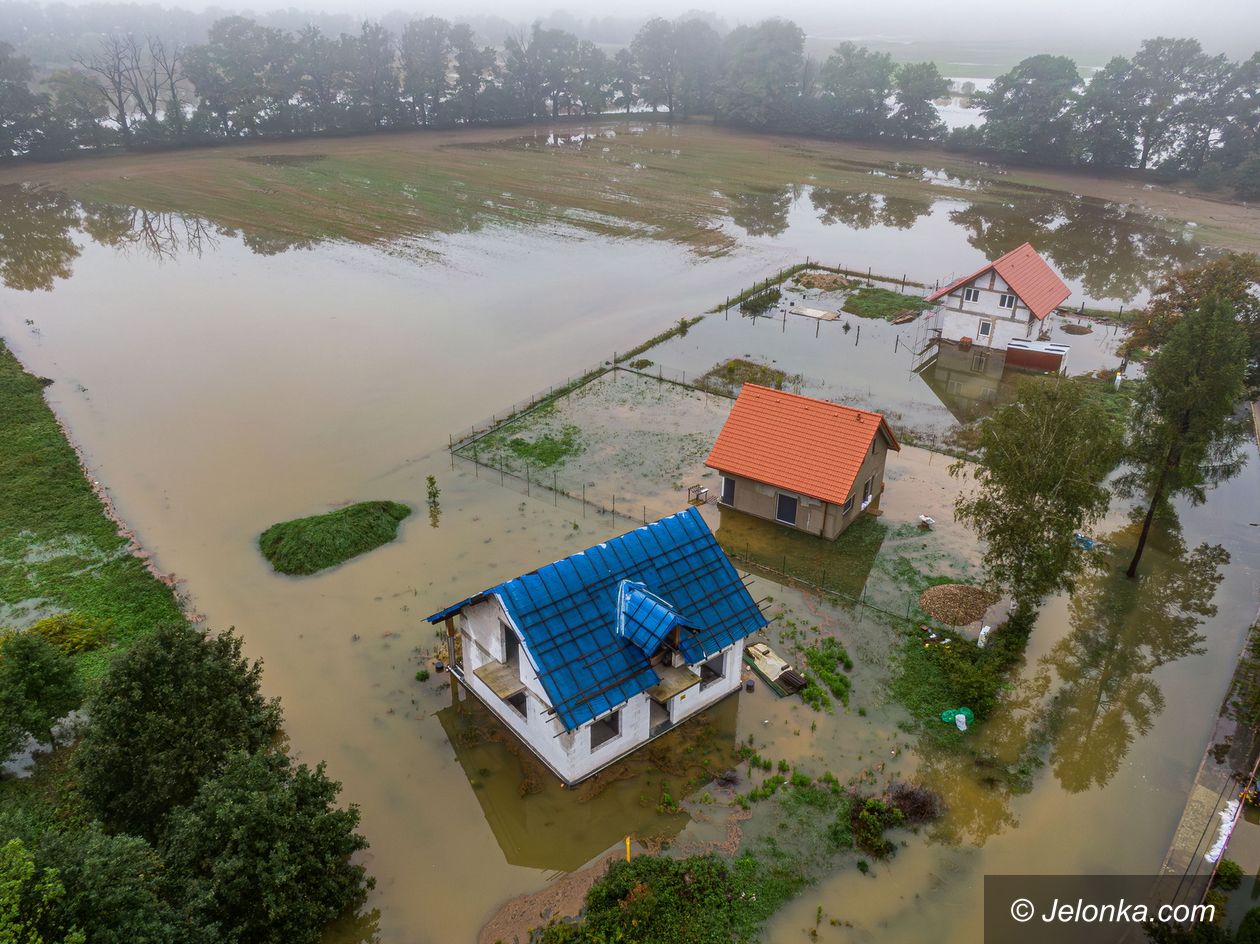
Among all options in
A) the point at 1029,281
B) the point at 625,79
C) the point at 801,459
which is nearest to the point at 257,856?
the point at 801,459

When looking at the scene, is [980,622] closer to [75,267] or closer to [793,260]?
[793,260]

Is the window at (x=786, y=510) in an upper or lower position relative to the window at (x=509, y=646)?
lower

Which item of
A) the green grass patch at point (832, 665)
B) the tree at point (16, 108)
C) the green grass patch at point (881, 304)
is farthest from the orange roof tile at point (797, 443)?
the tree at point (16, 108)

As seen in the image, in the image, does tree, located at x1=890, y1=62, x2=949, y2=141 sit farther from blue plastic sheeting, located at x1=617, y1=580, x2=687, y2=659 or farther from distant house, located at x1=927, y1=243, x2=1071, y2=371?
blue plastic sheeting, located at x1=617, y1=580, x2=687, y2=659

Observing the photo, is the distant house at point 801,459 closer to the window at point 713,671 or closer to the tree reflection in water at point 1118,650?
the tree reflection in water at point 1118,650

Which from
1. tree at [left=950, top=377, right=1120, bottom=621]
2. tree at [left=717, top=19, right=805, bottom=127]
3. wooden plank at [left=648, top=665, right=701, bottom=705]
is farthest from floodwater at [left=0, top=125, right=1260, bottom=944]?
tree at [left=717, top=19, right=805, bottom=127]

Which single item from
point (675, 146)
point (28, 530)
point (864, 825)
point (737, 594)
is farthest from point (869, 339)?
point (675, 146)
